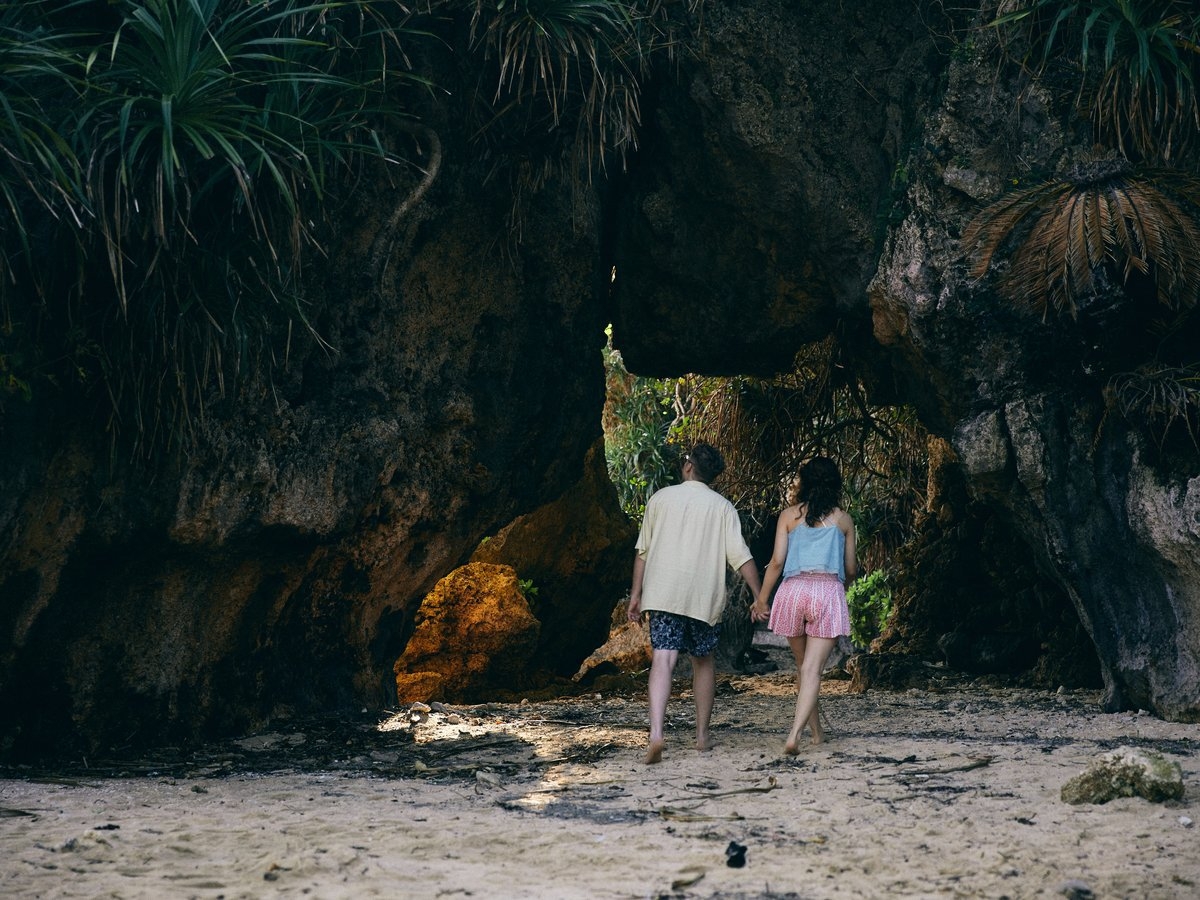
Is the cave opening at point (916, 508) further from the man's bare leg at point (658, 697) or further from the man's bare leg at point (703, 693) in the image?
the man's bare leg at point (658, 697)

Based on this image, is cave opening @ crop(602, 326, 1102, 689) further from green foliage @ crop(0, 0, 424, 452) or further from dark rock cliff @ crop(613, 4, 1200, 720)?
green foliage @ crop(0, 0, 424, 452)

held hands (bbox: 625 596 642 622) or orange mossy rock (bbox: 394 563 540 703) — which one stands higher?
held hands (bbox: 625 596 642 622)

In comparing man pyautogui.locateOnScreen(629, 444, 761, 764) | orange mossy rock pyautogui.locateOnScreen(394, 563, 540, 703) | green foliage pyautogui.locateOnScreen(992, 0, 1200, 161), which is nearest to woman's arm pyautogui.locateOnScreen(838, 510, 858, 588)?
man pyautogui.locateOnScreen(629, 444, 761, 764)

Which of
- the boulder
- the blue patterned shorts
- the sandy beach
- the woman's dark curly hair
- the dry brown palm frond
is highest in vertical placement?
the dry brown palm frond

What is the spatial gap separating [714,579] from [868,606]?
8.83 metres

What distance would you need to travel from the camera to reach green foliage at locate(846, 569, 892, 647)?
1456 cm

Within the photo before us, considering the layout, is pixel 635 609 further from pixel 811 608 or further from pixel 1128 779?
pixel 1128 779

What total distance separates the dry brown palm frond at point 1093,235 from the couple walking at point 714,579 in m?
1.58

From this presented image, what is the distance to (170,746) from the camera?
6684 millimetres

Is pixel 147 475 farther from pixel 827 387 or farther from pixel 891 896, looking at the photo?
pixel 827 387

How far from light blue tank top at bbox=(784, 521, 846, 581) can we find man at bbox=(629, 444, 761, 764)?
266 mm

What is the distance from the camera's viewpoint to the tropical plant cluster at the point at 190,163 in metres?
5.48

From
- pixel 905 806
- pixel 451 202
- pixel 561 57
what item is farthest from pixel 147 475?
pixel 905 806

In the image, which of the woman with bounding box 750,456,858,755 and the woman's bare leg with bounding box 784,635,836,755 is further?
the woman with bounding box 750,456,858,755
